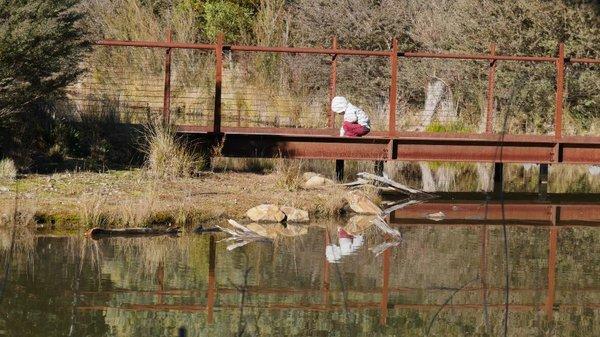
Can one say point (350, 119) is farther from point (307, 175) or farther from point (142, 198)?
point (142, 198)

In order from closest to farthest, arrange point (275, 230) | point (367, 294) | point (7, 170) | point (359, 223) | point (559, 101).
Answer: point (367, 294) < point (275, 230) < point (359, 223) < point (7, 170) < point (559, 101)

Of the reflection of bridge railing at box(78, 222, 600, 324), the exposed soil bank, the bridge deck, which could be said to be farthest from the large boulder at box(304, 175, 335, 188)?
the reflection of bridge railing at box(78, 222, 600, 324)

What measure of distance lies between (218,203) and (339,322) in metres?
6.41

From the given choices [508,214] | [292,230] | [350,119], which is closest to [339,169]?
[350,119]

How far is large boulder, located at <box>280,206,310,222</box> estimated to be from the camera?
55.3ft

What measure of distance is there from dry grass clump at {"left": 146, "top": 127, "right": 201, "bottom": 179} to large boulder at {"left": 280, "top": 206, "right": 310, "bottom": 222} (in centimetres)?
257

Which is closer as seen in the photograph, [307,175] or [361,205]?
[361,205]

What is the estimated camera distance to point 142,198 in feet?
52.8

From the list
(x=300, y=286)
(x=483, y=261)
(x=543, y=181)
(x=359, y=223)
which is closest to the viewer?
(x=300, y=286)

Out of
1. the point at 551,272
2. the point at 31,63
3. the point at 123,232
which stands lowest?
the point at 551,272

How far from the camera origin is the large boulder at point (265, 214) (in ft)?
54.7

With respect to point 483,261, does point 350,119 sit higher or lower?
higher

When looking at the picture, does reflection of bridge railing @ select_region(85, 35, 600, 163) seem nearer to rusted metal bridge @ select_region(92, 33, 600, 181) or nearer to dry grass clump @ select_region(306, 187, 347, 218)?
rusted metal bridge @ select_region(92, 33, 600, 181)

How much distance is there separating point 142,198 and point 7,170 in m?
2.41
